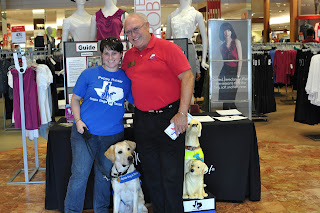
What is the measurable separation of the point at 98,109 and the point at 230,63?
2.72 metres

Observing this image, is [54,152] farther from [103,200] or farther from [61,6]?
[61,6]

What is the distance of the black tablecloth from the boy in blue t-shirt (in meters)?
0.46

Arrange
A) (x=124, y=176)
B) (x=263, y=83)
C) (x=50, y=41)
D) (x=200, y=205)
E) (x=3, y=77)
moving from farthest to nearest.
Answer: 1. (x=50, y=41)
2. (x=263, y=83)
3. (x=3, y=77)
4. (x=200, y=205)
5. (x=124, y=176)

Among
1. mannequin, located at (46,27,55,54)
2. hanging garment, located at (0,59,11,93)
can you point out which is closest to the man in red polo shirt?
hanging garment, located at (0,59,11,93)

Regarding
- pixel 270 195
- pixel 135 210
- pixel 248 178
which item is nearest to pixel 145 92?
pixel 135 210

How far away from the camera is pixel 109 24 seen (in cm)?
485

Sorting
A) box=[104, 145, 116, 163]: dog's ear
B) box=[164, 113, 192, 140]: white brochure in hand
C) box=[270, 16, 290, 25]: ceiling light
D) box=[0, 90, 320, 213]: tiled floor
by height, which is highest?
box=[270, 16, 290, 25]: ceiling light

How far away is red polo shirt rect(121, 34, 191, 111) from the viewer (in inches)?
112

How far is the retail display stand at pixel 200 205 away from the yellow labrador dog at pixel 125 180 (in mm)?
339

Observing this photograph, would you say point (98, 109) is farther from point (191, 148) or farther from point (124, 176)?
point (191, 148)

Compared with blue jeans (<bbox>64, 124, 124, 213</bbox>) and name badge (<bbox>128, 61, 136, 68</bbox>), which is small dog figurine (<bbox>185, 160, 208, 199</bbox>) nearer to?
blue jeans (<bbox>64, 124, 124, 213</bbox>)

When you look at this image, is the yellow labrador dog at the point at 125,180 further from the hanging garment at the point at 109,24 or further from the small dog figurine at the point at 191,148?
the hanging garment at the point at 109,24

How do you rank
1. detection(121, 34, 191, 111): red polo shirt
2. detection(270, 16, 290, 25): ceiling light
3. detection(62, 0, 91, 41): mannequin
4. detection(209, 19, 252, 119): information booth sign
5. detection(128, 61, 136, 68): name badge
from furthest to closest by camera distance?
detection(270, 16, 290, 25): ceiling light, detection(209, 19, 252, 119): information booth sign, detection(62, 0, 91, 41): mannequin, detection(128, 61, 136, 68): name badge, detection(121, 34, 191, 111): red polo shirt

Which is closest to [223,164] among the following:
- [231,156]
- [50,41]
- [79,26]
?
[231,156]
